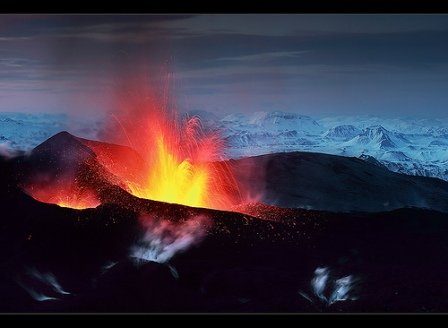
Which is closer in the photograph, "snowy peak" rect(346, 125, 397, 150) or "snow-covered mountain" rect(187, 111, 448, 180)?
"snow-covered mountain" rect(187, 111, 448, 180)

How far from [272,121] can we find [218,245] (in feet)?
2.64

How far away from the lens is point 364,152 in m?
4.65

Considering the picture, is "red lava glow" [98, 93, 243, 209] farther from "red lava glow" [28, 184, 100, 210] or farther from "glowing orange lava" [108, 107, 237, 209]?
"red lava glow" [28, 184, 100, 210]

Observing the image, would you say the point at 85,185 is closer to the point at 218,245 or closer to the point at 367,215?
the point at 218,245

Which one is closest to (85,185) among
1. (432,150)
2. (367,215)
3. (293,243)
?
(293,243)

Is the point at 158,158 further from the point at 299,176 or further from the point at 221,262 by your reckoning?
the point at 299,176

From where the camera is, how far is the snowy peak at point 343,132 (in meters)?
4.50

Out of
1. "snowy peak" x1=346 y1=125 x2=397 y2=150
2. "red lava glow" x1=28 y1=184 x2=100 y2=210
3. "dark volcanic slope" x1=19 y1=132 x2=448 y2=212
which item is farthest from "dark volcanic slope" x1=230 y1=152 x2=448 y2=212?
"red lava glow" x1=28 y1=184 x2=100 y2=210

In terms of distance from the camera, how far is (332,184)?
15.0ft

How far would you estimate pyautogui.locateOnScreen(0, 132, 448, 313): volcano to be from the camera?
4.33 meters

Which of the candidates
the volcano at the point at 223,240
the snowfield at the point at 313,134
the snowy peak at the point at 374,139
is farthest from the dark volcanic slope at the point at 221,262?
the snowy peak at the point at 374,139

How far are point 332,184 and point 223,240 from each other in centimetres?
76

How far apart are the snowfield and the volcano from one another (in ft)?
0.22
